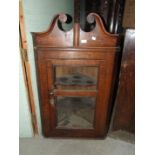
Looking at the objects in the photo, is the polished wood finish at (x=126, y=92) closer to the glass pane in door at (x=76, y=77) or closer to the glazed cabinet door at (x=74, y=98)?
the glazed cabinet door at (x=74, y=98)

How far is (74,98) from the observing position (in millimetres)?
1789

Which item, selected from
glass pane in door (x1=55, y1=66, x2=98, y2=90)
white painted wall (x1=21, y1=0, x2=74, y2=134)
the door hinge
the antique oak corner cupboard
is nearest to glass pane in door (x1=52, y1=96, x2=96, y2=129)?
the antique oak corner cupboard

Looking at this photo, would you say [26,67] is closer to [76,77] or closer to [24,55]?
[24,55]

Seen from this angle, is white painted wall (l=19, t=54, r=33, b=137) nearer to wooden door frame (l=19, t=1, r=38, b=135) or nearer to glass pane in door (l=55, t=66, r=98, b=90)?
wooden door frame (l=19, t=1, r=38, b=135)

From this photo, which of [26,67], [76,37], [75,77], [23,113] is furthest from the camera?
[23,113]

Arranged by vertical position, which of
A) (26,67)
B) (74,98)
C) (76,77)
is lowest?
(74,98)

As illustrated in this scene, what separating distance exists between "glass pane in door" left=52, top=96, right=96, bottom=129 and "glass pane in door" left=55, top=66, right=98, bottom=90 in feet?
0.48

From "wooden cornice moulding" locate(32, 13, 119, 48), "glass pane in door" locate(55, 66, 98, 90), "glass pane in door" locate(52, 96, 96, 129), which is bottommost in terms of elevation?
"glass pane in door" locate(52, 96, 96, 129)

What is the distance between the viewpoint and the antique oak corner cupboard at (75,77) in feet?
4.85

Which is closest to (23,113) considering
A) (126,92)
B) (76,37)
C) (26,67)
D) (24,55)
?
(26,67)

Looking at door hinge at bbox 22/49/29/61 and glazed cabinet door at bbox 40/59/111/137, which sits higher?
door hinge at bbox 22/49/29/61

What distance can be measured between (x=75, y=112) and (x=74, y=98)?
215 mm

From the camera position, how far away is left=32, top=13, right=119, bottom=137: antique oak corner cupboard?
4.85 feet
